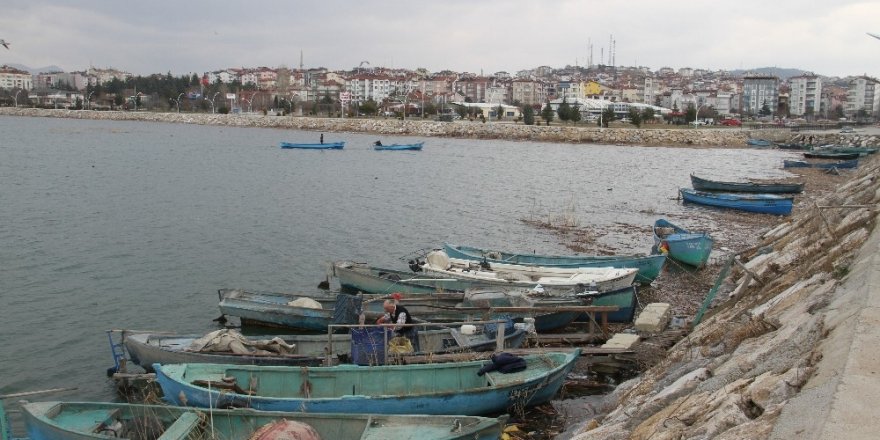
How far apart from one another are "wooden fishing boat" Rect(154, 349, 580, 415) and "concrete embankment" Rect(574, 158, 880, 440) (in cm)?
162

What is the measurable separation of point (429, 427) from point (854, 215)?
11973 mm

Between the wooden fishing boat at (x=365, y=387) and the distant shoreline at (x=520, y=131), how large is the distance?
86.4m

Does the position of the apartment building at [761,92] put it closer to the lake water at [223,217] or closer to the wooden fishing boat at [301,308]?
the lake water at [223,217]

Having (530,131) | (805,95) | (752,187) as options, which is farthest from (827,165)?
(805,95)

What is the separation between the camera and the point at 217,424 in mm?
10445

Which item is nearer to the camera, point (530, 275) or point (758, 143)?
point (530, 275)

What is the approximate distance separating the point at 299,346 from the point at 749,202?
29492 millimetres

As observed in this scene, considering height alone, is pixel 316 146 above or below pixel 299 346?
above

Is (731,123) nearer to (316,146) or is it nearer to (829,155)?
(829,155)

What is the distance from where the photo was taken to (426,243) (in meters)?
29.8

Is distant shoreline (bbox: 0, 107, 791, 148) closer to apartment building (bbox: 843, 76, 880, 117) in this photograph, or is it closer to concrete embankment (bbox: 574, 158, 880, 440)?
concrete embankment (bbox: 574, 158, 880, 440)

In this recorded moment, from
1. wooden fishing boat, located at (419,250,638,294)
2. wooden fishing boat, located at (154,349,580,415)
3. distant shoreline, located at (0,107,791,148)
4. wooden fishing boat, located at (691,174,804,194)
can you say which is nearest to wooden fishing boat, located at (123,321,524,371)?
wooden fishing boat, located at (154,349,580,415)

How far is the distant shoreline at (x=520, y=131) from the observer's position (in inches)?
3812

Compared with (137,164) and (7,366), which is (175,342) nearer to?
(7,366)
